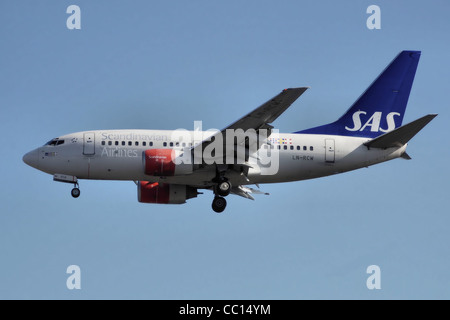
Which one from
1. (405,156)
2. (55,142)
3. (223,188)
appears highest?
(55,142)

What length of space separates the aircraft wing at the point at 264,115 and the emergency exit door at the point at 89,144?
5.88 meters

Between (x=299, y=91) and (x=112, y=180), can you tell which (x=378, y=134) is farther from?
(x=112, y=180)

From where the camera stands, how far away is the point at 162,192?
4838 cm

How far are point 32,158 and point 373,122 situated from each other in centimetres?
2076

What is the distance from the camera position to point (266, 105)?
40.3m

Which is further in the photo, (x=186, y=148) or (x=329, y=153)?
(x=329, y=153)

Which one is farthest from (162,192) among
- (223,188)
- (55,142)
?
(55,142)

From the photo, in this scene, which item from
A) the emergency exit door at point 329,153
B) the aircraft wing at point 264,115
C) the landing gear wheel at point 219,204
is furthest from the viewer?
the emergency exit door at point 329,153

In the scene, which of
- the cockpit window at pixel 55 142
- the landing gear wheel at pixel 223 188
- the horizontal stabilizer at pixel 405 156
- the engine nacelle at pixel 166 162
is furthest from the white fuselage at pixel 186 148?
the engine nacelle at pixel 166 162

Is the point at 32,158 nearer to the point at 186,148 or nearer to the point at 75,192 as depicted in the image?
the point at 75,192

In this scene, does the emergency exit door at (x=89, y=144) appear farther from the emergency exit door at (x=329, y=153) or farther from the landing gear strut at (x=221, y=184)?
the emergency exit door at (x=329, y=153)

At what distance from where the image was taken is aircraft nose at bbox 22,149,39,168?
46.0 m

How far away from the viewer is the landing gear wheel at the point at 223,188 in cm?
4519

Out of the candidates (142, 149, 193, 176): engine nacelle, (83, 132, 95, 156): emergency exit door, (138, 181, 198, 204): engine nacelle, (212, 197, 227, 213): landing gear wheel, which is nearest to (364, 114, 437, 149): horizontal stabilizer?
(212, 197, 227, 213): landing gear wheel
